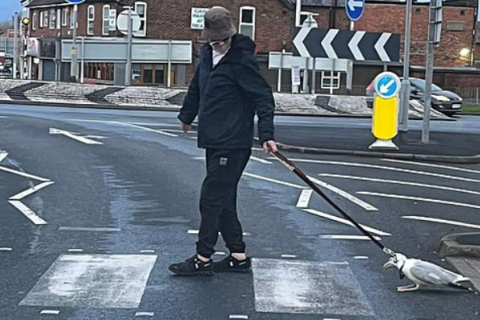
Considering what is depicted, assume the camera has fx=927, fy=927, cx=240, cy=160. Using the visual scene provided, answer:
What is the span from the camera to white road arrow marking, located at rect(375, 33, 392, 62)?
20828 mm

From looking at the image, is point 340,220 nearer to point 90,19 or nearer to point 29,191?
point 29,191

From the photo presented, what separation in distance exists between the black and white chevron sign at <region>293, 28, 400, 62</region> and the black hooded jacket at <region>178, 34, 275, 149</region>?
1383 centimetres

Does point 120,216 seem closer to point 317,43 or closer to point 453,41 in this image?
point 317,43

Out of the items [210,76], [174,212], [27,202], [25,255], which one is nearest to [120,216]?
[174,212]

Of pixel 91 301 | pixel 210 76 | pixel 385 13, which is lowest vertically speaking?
pixel 91 301

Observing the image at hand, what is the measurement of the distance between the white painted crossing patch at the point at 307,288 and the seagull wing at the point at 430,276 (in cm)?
42

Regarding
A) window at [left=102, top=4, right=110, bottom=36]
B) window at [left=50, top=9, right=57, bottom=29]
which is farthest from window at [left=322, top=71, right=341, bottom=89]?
window at [left=50, top=9, right=57, bottom=29]

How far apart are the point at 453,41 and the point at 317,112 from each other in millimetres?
28559

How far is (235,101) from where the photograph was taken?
7.15 metres

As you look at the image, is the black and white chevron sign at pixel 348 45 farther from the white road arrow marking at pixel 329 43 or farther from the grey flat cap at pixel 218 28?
the grey flat cap at pixel 218 28

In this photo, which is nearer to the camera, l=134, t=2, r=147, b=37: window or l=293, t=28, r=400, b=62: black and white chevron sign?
l=293, t=28, r=400, b=62: black and white chevron sign

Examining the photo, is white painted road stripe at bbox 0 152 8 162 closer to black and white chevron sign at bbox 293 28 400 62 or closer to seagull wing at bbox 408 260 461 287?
black and white chevron sign at bbox 293 28 400 62

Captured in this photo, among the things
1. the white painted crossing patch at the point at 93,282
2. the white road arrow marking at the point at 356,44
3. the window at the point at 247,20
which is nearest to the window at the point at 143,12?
the window at the point at 247,20

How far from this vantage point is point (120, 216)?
9.69m
